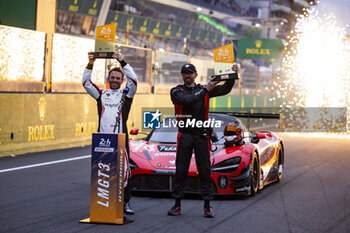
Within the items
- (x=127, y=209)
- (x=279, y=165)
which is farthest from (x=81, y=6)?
(x=127, y=209)

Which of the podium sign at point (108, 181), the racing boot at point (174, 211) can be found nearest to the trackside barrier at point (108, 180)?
the podium sign at point (108, 181)

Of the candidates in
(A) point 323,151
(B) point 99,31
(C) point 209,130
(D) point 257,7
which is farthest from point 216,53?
(D) point 257,7

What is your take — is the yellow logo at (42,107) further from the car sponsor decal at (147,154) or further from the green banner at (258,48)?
the green banner at (258,48)

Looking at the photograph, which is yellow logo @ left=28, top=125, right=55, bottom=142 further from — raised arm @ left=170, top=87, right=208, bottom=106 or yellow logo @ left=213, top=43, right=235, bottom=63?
yellow logo @ left=213, top=43, right=235, bottom=63

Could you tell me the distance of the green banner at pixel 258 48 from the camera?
131 feet

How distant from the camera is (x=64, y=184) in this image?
970 cm

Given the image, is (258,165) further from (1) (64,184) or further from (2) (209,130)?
(1) (64,184)

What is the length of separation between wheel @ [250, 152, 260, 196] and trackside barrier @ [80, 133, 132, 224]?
2.51 metres

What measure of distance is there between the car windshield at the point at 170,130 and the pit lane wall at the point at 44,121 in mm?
4634

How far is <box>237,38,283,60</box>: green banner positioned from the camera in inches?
1577

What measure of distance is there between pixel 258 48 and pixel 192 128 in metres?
33.7

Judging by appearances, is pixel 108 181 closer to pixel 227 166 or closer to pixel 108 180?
pixel 108 180

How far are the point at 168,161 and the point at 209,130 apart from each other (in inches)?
47.5

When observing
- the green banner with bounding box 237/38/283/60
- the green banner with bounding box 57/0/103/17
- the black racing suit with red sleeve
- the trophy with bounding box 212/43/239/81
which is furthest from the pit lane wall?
the green banner with bounding box 237/38/283/60
